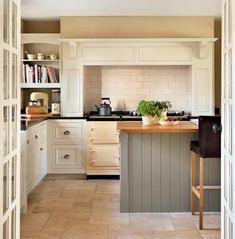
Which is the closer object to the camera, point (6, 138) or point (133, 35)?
point (6, 138)

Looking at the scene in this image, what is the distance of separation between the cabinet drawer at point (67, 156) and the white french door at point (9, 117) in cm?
335

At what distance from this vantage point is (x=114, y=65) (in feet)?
19.2

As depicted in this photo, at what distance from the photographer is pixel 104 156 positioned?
5.66m

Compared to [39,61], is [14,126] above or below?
below

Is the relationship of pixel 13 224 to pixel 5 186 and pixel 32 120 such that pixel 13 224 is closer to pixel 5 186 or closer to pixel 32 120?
pixel 5 186

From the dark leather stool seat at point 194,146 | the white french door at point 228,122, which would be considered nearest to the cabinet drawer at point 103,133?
the dark leather stool seat at point 194,146

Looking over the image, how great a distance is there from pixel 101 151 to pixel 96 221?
6.70 ft

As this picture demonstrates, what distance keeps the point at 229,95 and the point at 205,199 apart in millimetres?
1890

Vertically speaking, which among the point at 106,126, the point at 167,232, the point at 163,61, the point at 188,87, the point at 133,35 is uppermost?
the point at 133,35

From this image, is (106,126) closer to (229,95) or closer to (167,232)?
(167,232)

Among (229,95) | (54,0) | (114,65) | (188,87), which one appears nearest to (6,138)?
(229,95)

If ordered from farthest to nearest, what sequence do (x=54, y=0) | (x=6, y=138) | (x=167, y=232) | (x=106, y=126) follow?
(x=106, y=126)
(x=54, y=0)
(x=167, y=232)
(x=6, y=138)

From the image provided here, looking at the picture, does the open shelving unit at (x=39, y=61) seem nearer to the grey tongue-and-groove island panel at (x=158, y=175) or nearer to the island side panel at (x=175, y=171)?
the grey tongue-and-groove island panel at (x=158, y=175)

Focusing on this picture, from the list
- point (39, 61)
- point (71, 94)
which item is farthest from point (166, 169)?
point (39, 61)
